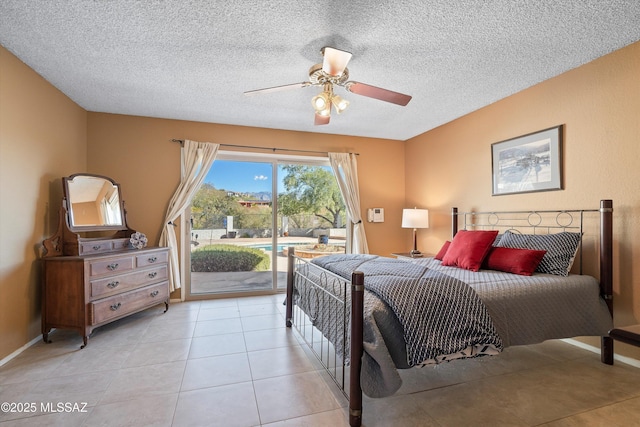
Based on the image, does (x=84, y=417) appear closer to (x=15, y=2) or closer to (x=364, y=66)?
(x=15, y=2)

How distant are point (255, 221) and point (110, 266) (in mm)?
1944

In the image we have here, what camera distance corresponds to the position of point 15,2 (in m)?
1.91

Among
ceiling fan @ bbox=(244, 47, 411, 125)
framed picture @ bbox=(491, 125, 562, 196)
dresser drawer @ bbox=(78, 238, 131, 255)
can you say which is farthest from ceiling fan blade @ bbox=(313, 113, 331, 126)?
dresser drawer @ bbox=(78, 238, 131, 255)

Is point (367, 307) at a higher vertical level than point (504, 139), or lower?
lower

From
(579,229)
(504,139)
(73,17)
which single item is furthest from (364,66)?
(579,229)

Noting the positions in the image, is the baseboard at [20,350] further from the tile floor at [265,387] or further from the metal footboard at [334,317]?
the metal footboard at [334,317]

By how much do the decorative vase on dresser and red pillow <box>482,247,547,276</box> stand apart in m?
3.59

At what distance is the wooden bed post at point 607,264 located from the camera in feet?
7.87

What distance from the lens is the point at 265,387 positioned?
6.82ft

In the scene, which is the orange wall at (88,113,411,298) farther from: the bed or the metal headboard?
the metal headboard

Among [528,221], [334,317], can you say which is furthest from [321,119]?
[528,221]

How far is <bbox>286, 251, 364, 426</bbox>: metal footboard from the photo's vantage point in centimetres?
169

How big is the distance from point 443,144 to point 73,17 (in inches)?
164

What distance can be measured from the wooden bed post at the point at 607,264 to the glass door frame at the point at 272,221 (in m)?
3.35
